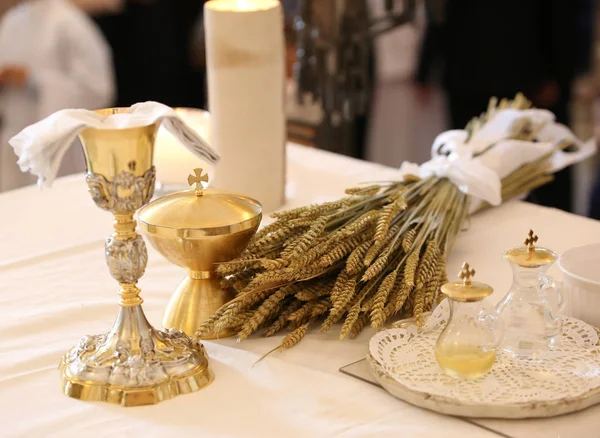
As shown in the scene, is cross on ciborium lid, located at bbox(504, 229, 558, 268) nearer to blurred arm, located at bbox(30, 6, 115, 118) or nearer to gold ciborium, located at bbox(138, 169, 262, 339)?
gold ciborium, located at bbox(138, 169, 262, 339)

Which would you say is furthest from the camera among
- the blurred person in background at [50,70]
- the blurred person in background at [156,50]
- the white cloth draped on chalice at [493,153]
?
the blurred person in background at [156,50]

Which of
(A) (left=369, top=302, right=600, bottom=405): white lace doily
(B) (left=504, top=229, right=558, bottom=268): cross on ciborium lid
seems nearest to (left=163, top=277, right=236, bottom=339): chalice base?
(A) (left=369, top=302, right=600, bottom=405): white lace doily

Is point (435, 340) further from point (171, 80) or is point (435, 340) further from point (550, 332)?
point (171, 80)

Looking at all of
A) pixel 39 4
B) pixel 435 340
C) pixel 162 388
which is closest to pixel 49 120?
pixel 162 388

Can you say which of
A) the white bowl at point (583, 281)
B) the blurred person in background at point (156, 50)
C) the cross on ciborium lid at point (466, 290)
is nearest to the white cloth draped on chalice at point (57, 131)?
the cross on ciborium lid at point (466, 290)

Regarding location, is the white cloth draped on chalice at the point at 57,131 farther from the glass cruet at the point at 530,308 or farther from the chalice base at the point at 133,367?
the glass cruet at the point at 530,308

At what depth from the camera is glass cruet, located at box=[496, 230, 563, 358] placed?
2.27ft

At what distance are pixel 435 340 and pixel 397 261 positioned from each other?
0.12 metres

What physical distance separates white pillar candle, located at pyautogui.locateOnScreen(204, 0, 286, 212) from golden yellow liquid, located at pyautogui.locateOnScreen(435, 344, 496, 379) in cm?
53

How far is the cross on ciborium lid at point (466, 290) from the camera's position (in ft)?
2.06

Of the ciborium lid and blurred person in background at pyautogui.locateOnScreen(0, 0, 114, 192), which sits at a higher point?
the ciborium lid

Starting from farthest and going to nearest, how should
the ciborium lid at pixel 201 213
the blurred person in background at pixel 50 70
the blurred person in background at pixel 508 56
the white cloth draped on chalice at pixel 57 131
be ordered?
the blurred person in background at pixel 508 56
the blurred person in background at pixel 50 70
the ciborium lid at pixel 201 213
the white cloth draped on chalice at pixel 57 131

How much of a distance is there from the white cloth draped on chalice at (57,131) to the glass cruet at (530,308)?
0.29 metres

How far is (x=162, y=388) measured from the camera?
67 centimetres
